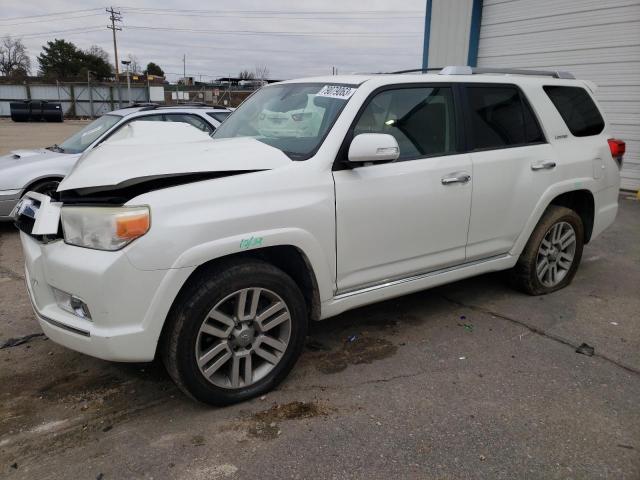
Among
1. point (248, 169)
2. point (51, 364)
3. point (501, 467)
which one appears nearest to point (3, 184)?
point (51, 364)

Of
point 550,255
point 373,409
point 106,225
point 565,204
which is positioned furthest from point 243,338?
point 565,204

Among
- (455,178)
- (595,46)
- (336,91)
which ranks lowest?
(455,178)

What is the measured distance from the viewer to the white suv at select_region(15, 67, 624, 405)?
2.53 m

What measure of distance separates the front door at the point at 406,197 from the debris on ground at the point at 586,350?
1011 millimetres

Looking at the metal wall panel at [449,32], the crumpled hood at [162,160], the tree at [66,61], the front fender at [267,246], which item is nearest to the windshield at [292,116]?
the crumpled hood at [162,160]

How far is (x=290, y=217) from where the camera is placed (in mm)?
2863

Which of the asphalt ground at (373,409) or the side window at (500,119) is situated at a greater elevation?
the side window at (500,119)

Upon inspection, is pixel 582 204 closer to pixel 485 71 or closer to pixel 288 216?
pixel 485 71

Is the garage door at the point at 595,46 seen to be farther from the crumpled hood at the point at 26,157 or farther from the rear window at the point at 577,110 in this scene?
the crumpled hood at the point at 26,157

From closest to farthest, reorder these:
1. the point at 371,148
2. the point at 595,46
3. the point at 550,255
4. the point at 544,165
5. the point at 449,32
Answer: the point at 371,148
the point at 544,165
the point at 550,255
the point at 595,46
the point at 449,32

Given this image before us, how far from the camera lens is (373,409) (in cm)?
288

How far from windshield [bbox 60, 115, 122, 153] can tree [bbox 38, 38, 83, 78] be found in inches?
2833

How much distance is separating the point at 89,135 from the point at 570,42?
8.80m

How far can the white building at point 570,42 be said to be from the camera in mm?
9102
